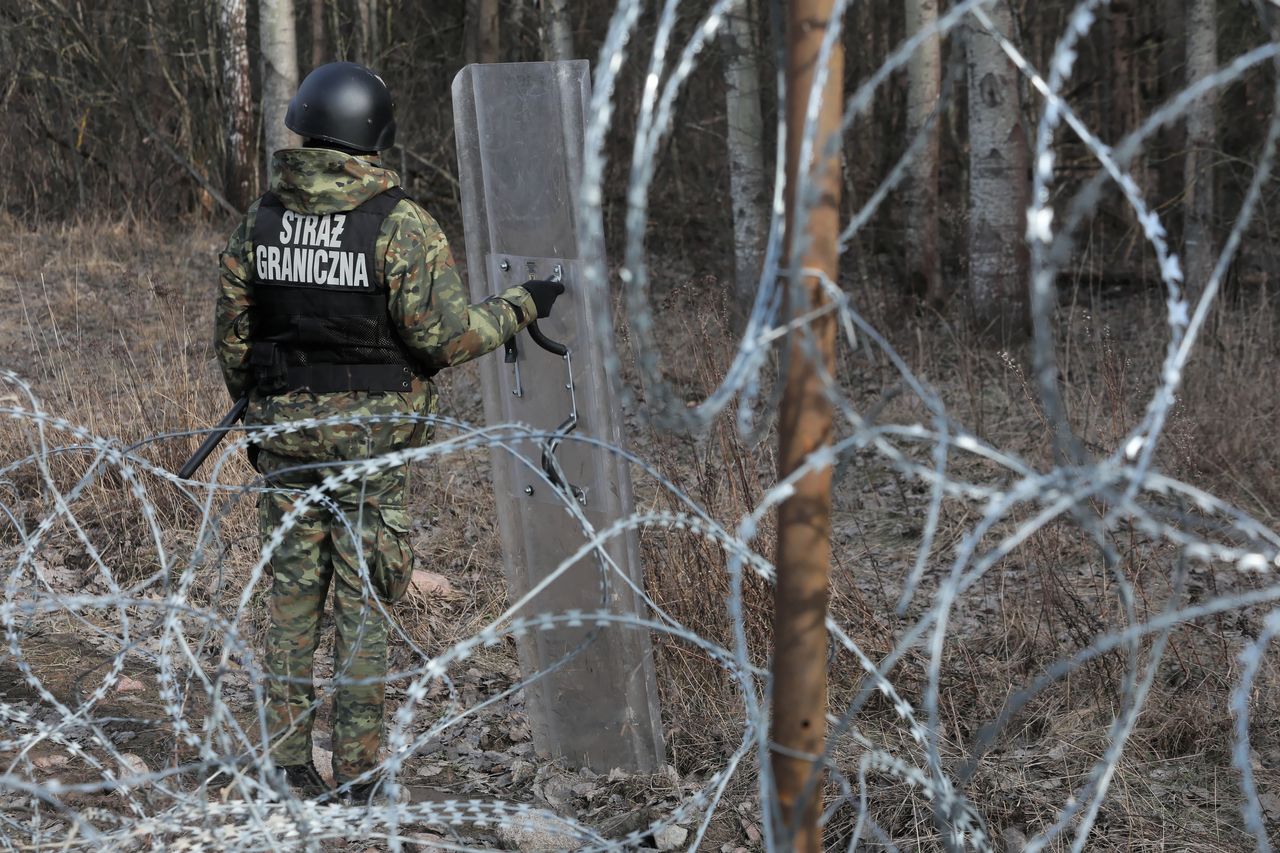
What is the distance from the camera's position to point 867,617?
3387mm

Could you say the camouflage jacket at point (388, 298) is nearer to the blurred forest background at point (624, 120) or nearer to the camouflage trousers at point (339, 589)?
the camouflage trousers at point (339, 589)

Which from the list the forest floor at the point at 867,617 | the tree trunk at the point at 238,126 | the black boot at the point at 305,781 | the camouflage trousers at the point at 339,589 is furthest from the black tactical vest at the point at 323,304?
the tree trunk at the point at 238,126

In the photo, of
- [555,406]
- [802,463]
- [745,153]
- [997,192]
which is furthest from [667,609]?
[745,153]

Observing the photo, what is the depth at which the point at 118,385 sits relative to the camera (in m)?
5.85

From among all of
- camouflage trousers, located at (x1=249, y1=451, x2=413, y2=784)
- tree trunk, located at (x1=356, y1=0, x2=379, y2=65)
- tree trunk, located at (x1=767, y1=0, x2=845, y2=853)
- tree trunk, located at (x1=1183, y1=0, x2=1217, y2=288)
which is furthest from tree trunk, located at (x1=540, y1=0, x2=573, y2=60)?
tree trunk, located at (x1=767, y1=0, x2=845, y2=853)

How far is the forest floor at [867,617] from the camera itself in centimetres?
296

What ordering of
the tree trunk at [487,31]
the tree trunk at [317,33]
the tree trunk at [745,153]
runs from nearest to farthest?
the tree trunk at [745,153], the tree trunk at [487,31], the tree trunk at [317,33]

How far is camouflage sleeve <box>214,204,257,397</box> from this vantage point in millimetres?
2961

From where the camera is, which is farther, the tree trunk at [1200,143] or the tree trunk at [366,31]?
the tree trunk at [366,31]

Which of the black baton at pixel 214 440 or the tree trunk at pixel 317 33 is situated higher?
the tree trunk at pixel 317 33

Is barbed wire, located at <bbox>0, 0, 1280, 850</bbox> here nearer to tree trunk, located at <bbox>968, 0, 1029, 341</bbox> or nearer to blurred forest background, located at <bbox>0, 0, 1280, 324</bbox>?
tree trunk, located at <bbox>968, 0, 1029, 341</bbox>

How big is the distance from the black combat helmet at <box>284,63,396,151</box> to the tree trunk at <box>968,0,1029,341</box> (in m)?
4.81

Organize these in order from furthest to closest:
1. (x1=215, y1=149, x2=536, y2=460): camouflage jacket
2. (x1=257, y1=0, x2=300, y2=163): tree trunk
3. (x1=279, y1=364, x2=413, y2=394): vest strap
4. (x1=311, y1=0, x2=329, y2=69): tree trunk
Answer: (x1=311, y1=0, x2=329, y2=69): tree trunk → (x1=257, y1=0, x2=300, y2=163): tree trunk → (x1=279, y1=364, x2=413, y2=394): vest strap → (x1=215, y1=149, x2=536, y2=460): camouflage jacket

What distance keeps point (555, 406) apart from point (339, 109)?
860mm
